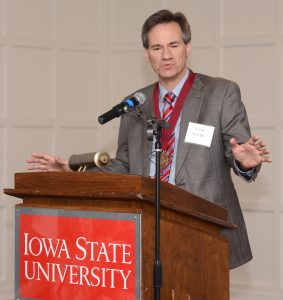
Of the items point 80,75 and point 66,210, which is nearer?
point 66,210

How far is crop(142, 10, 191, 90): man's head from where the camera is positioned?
3.29 meters

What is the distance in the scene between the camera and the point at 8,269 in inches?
197

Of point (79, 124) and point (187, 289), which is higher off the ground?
point (79, 124)

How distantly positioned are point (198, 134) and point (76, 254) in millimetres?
997

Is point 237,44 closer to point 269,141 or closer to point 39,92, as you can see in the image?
point 269,141

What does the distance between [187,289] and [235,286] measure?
2.79 metres

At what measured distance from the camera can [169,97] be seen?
11.0ft

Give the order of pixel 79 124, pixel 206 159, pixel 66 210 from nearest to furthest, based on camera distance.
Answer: pixel 66 210, pixel 206 159, pixel 79 124

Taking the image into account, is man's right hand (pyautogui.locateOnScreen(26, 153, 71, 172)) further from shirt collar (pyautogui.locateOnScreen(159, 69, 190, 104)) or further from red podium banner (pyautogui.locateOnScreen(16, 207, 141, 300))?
shirt collar (pyautogui.locateOnScreen(159, 69, 190, 104))

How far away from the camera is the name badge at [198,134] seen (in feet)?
9.91

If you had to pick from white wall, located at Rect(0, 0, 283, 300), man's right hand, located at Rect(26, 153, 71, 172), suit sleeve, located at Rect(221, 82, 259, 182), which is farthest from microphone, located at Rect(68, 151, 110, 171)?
white wall, located at Rect(0, 0, 283, 300)

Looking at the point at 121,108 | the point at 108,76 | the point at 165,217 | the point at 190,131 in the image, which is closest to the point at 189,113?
the point at 190,131

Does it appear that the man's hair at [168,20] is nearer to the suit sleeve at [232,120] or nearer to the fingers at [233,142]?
the suit sleeve at [232,120]

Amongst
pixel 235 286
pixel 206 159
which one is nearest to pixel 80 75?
pixel 235 286
